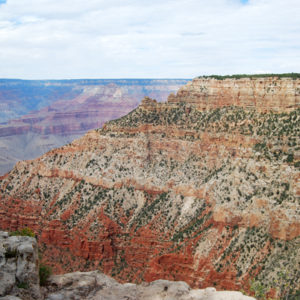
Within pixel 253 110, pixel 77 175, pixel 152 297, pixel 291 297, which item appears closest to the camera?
pixel 152 297

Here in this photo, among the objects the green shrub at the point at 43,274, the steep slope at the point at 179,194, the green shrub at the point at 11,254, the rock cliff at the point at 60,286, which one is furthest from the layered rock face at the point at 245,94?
the green shrub at the point at 11,254

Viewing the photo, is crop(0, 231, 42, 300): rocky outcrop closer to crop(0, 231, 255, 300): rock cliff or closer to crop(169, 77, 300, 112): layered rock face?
crop(0, 231, 255, 300): rock cliff

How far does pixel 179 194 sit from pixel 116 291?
40.2 meters

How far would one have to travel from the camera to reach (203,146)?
7350 cm

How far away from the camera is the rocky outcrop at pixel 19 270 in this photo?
2689cm

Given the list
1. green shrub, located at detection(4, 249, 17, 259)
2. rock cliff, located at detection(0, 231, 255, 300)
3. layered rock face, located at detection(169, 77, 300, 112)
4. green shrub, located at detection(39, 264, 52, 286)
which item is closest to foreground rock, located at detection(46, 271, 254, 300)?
rock cliff, located at detection(0, 231, 255, 300)

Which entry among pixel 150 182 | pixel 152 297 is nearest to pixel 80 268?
pixel 150 182

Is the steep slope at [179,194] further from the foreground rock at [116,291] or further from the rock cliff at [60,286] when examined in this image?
the rock cliff at [60,286]

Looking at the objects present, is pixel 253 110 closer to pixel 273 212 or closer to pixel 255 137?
pixel 255 137

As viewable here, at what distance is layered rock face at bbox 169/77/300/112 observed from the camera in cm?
6638

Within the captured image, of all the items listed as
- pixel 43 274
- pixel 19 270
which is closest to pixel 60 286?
pixel 43 274

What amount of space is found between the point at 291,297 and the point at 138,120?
46.6m

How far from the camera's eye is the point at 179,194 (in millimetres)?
71250

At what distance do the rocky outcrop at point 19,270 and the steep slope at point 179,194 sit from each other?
2761 cm
